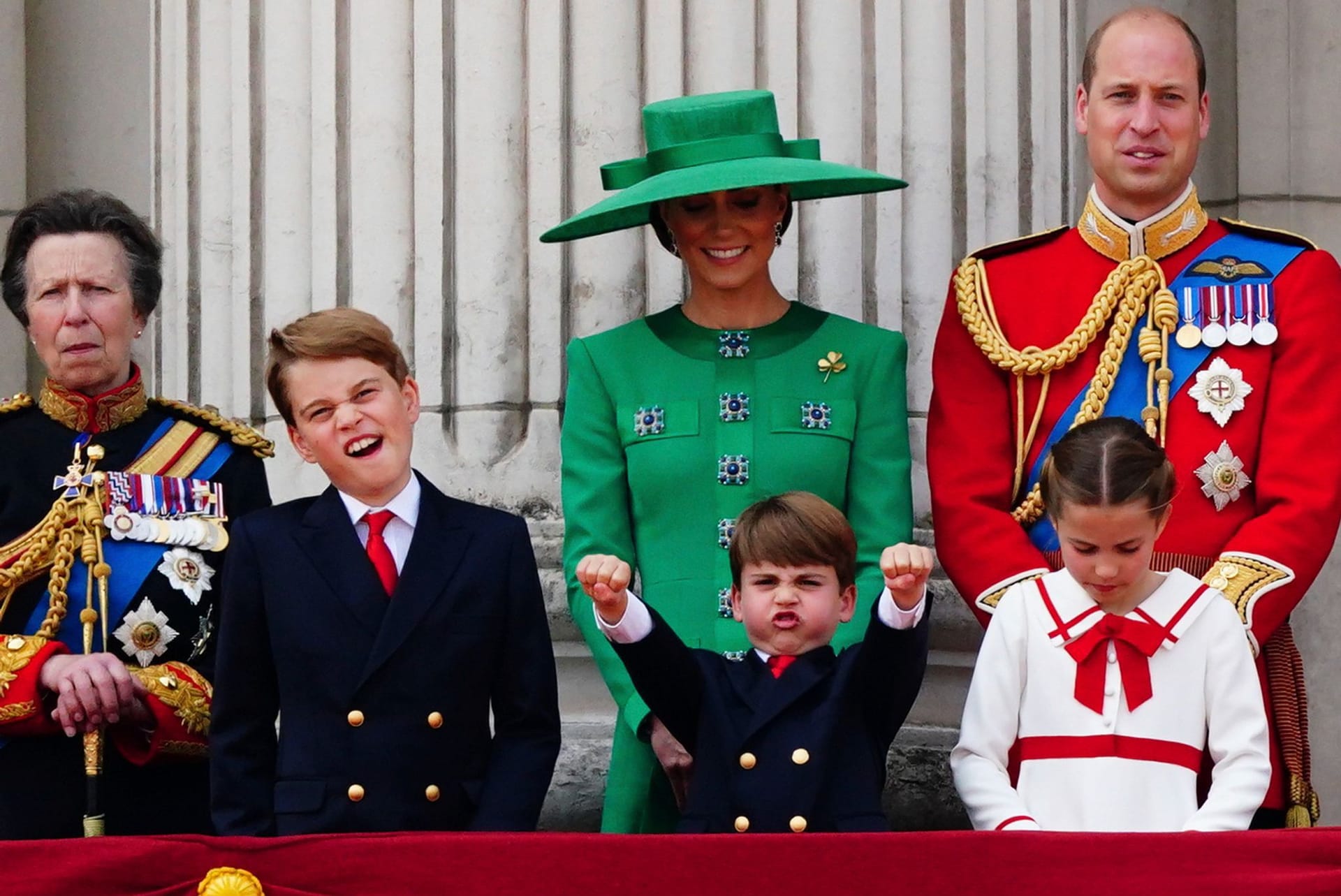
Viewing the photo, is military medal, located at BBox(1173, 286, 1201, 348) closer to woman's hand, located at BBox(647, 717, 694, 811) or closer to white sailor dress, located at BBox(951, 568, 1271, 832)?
white sailor dress, located at BBox(951, 568, 1271, 832)

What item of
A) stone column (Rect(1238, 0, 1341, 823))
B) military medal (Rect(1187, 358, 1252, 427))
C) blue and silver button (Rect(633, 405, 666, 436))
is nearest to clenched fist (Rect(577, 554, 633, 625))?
blue and silver button (Rect(633, 405, 666, 436))

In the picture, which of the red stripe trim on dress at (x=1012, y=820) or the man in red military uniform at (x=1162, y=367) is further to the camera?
the man in red military uniform at (x=1162, y=367)

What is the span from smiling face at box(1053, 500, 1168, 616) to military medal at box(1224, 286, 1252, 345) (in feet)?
1.74

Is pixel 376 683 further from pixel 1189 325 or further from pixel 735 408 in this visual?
pixel 1189 325

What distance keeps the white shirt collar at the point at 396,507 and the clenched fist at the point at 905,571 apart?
79 centimetres

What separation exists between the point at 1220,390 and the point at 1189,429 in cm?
9

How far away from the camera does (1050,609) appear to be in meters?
3.71

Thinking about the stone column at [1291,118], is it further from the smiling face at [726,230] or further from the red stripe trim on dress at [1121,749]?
the red stripe trim on dress at [1121,749]

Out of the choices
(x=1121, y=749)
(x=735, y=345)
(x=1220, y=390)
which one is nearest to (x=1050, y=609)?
(x=1121, y=749)

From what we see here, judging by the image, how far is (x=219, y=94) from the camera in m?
5.25

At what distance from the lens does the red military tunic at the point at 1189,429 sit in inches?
153

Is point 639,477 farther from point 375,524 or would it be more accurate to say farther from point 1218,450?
point 1218,450

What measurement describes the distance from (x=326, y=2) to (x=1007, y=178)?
4.96ft

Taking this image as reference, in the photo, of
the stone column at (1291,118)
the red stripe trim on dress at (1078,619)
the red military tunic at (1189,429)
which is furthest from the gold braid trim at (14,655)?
the stone column at (1291,118)
